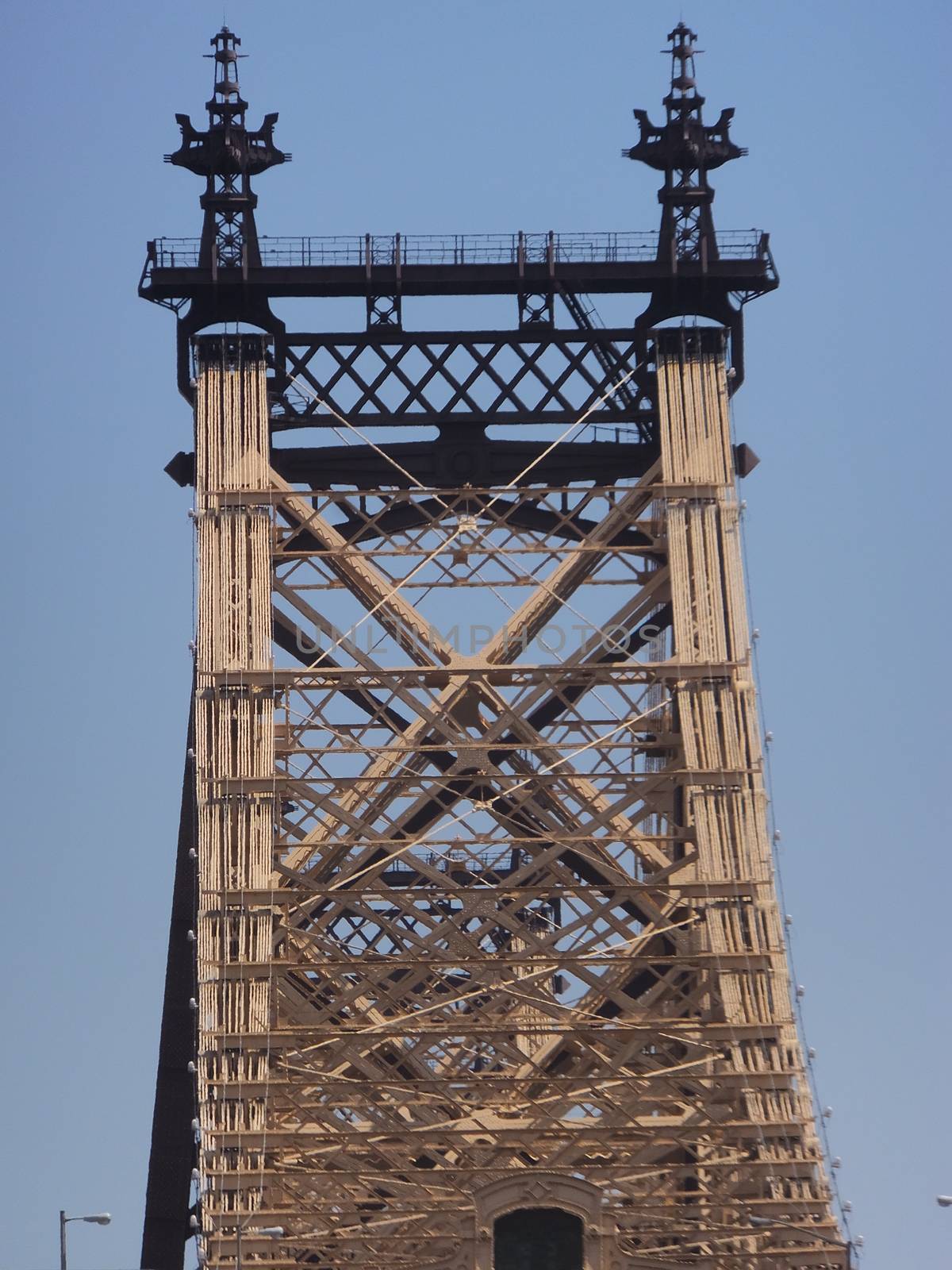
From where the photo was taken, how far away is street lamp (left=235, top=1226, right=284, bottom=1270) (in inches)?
3081

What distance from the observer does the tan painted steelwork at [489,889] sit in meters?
85.1

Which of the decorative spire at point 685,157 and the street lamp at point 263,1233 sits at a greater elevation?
the decorative spire at point 685,157

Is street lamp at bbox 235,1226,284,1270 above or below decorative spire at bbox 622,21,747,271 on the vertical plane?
below

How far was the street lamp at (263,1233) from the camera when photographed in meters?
78.2

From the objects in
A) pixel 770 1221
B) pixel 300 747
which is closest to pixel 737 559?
pixel 300 747

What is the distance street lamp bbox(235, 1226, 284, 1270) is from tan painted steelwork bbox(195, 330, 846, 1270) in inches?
11.0

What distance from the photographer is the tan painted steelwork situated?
8512 cm

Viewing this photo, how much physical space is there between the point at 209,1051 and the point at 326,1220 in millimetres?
4620

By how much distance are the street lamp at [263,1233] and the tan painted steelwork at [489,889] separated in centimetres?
28

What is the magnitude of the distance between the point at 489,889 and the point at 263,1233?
13.0m

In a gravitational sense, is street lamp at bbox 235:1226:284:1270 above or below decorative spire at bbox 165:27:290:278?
below

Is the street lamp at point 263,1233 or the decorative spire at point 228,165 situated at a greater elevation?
the decorative spire at point 228,165

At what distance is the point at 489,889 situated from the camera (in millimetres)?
89312

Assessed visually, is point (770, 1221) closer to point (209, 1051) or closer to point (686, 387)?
point (209, 1051)
